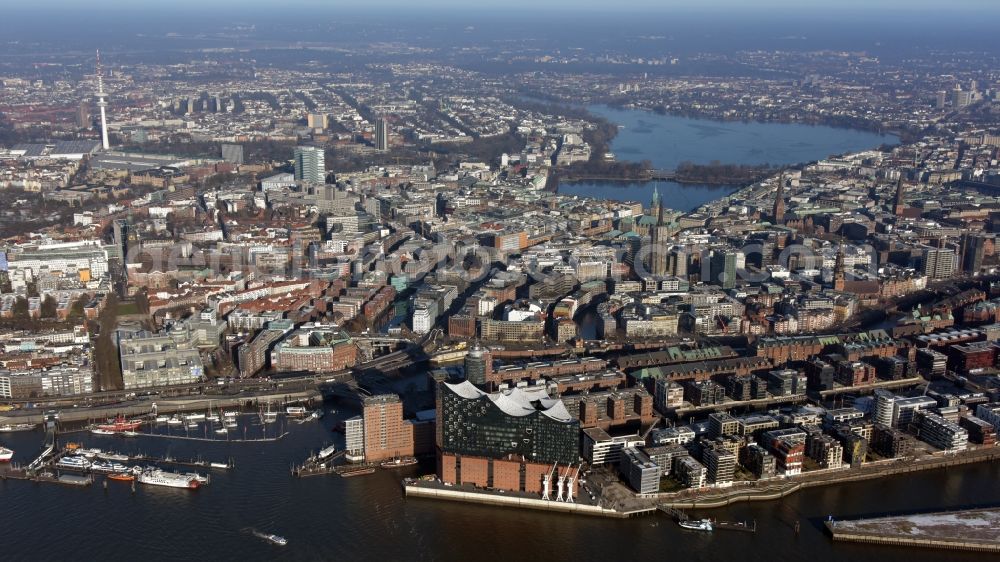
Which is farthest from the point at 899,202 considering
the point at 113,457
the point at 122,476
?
the point at 122,476

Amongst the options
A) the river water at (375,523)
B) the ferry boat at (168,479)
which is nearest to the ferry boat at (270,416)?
the river water at (375,523)

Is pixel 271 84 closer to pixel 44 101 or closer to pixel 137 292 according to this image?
pixel 44 101

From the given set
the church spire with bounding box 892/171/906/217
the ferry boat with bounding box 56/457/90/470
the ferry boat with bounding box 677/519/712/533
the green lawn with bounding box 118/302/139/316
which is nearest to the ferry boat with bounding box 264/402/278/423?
the ferry boat with bounding box 56/457/90/470

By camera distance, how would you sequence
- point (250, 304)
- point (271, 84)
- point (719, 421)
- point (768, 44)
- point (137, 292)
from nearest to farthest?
1. point (719, 421)
2. point (250, 304)
3. point (137, 292)
4. point (271, 84)
5. point (768, 44)

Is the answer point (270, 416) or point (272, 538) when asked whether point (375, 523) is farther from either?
point (270, 416)

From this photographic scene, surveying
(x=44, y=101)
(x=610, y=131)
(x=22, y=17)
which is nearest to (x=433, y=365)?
(x=610, y=131)

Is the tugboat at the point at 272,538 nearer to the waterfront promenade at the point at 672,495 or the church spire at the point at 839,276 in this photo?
the waterfront promenade at the point at 672,495
